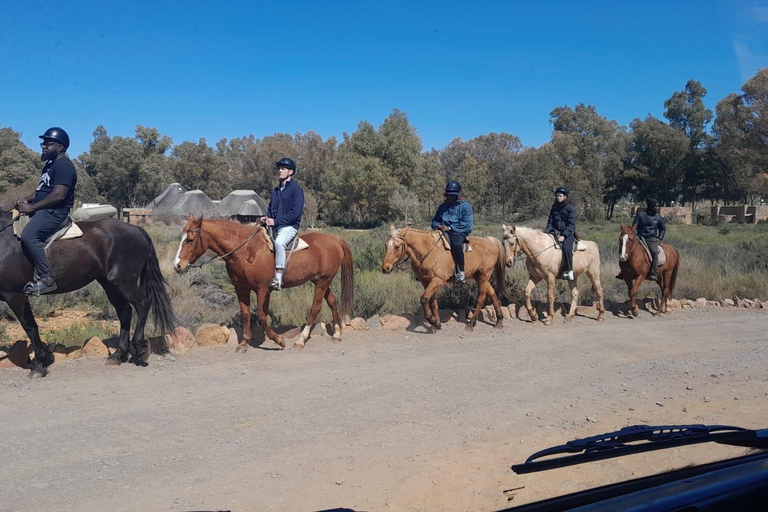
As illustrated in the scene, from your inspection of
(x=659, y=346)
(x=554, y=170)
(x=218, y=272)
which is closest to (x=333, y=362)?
(x=659, y=346)

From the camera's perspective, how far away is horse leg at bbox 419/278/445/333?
10969 mm

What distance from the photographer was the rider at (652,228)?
44.5 feet

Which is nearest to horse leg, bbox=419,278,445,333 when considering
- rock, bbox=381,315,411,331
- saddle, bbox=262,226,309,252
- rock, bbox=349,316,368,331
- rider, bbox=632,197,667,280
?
rock, bbox=381,315,411,331

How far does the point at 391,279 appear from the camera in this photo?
14.9m

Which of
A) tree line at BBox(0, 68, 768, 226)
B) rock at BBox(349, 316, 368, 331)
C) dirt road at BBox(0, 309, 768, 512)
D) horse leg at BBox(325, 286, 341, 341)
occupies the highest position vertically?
tree line at BBox(0, 68, 768, 226)

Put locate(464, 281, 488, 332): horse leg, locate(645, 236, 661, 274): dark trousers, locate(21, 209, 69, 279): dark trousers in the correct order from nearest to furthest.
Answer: locate(21, 209, 69, 279): dark trousers
locate(464, 281, 488, 332): horse leg
locate(645, 236, 661, 274): dark trousers

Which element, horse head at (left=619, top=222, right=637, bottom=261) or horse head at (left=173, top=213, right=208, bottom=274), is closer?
horse head at (left=173, top=213, right=208, bottom=274)

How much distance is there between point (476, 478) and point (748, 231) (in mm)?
40104

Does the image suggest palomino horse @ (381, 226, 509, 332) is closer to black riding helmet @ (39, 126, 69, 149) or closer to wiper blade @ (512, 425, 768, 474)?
black riding helmet @ (39, 126, 69, 149)

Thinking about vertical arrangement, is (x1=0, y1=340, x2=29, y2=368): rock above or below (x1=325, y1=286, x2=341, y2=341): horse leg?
below

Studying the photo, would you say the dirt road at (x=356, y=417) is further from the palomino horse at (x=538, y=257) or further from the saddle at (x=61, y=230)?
the palomino horse at (x=538, y=257)

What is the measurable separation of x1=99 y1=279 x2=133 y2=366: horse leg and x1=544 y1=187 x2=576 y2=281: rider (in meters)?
8.56

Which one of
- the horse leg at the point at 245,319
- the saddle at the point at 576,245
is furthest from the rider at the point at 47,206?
the saddle at the point at 576,245

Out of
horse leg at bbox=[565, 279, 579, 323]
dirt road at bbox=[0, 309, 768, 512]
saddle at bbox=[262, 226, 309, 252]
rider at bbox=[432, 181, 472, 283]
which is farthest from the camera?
horse leg at bbox=[565, 279, 579, 323]
